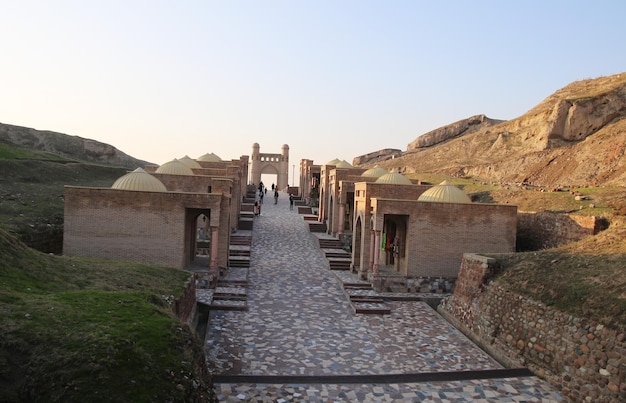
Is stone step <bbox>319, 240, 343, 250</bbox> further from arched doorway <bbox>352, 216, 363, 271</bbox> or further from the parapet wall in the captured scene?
the parapet wall

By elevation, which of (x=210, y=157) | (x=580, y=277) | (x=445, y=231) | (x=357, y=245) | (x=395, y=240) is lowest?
(x=357, y=245)

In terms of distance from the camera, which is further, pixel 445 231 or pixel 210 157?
pixel 210 157

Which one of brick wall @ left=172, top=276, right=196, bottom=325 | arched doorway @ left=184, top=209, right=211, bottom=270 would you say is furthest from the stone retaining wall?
brick wall @ left=172, top=276, right=196, bottom=325

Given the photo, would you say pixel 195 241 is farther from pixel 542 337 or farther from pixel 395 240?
pixel 542 337

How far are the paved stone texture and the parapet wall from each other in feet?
1.25

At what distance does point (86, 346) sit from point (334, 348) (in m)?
A: 6.38

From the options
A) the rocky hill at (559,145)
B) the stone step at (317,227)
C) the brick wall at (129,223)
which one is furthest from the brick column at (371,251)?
the rocky hill at (559,145)

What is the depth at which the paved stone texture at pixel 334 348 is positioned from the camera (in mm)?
8898

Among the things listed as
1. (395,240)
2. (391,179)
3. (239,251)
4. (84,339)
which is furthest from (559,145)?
(84,339)

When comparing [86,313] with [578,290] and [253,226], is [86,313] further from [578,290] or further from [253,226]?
[253,226]

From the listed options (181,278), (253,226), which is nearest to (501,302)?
(181,278)

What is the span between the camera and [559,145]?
31.0 metres

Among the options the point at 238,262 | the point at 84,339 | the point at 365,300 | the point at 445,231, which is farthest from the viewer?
the point at 238,262

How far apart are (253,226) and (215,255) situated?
11.6 meters
